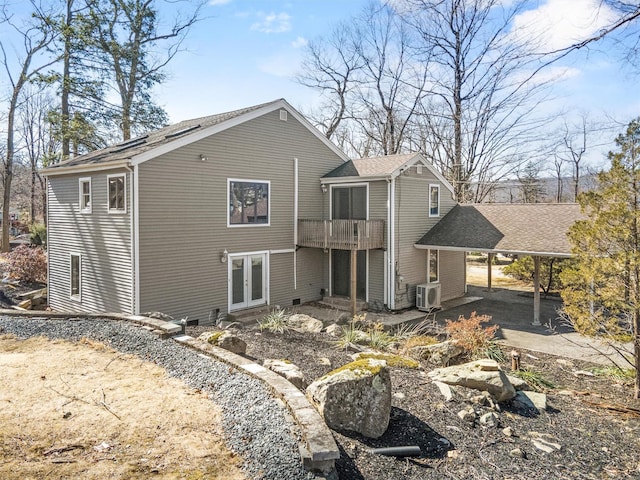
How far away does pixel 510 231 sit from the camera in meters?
14.0

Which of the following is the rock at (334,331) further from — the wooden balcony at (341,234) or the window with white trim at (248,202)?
the window with white trim at (248,202)

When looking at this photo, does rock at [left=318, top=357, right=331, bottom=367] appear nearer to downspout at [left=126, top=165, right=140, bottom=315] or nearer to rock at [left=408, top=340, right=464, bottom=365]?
rock at [left=408, top=340, right=464, bottom=365]

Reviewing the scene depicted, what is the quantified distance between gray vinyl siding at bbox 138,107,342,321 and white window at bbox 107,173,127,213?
548 mm

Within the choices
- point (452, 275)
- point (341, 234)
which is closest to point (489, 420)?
point (341, 234)

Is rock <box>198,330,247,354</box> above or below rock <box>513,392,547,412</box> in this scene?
above

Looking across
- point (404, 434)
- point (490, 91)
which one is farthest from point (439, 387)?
point (490, 91)

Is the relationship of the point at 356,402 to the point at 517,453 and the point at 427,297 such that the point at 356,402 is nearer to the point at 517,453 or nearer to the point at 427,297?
the point at 517,453

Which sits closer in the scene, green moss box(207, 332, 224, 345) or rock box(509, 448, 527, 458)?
rock box(509, 448, 527, 458)

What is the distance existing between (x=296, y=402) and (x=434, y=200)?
41.3ft

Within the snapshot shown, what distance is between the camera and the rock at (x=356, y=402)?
4.63 m

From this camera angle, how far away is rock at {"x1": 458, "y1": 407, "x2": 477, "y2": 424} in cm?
524

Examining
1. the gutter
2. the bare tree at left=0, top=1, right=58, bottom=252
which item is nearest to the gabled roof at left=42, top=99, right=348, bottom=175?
the gutter

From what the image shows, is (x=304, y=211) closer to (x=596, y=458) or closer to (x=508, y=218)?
(x=508, y=218)

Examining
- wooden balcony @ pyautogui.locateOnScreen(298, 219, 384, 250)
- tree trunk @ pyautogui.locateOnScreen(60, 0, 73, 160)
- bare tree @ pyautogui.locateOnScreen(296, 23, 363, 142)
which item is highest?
bare tree @ pyautogui.locateOnScreen(296, 23, 363, 142)
